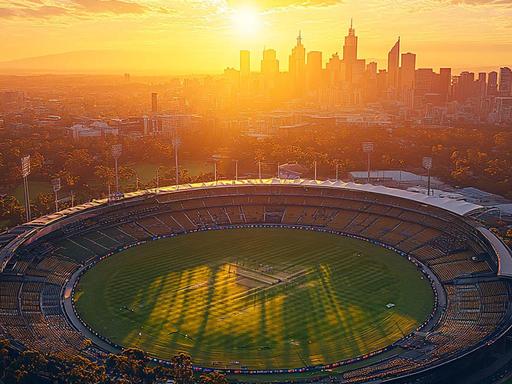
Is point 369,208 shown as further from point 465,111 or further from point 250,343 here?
point 465,111

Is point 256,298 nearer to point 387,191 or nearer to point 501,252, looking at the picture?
point 501,252

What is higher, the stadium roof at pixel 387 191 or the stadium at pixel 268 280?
the stadium roof at pixel 387 191

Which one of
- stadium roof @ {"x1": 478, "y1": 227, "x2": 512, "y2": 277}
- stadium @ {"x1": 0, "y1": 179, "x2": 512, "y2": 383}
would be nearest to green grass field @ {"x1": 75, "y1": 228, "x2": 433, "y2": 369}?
stadium @ {"x1": 0, "y1": 179, "x2": 512, "y2": 383}

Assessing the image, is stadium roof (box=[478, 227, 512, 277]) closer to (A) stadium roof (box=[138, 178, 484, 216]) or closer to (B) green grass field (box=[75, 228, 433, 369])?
(A) stadium roof (box=[138, 178, 484, 216])

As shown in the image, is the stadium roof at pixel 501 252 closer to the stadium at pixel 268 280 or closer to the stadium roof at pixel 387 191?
the stadium at pixel 268 280

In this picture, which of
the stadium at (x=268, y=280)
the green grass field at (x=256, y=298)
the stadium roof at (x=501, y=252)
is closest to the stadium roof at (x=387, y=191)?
the stadium at (x=268, y=280)

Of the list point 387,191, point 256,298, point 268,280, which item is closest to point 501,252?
point 268,280
